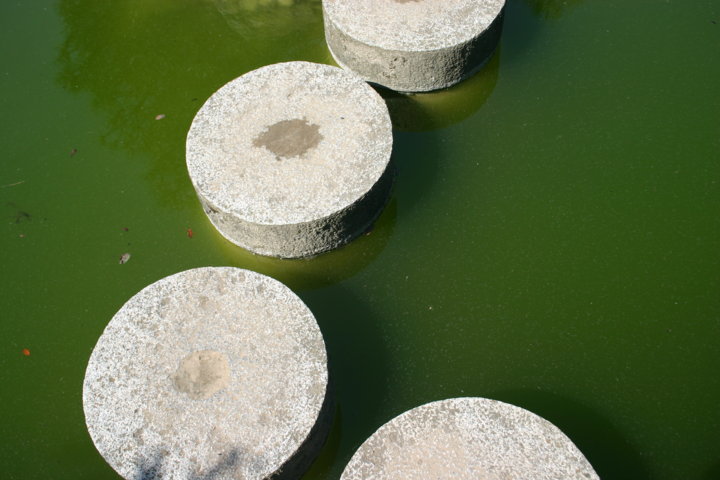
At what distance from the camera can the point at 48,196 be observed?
3.88 m

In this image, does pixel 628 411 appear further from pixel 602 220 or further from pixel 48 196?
pixel 48 196

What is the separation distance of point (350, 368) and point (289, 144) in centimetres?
123

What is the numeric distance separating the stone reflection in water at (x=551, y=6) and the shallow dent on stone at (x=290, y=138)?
2.03m

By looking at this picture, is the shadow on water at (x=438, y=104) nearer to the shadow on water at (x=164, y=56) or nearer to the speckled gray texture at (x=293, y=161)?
the speckled gray texture at (x=293, y=161)

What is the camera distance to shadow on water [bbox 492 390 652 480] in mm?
2891

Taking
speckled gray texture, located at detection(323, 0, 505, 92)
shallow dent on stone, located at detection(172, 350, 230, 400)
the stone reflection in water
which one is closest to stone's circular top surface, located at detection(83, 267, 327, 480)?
shallow dent on stone, located at detection(172, 350, 230, 400)

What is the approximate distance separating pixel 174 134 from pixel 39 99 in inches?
39.6

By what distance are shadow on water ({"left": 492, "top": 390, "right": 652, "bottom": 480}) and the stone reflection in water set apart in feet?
9.07

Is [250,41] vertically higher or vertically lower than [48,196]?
higher

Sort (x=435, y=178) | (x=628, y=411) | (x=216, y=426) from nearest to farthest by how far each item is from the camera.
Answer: (x=216, y=426) < (x=628, y=411) < (x=435, y=178)

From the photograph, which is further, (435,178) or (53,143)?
(53,143)

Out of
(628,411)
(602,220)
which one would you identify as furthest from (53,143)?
(628,411)

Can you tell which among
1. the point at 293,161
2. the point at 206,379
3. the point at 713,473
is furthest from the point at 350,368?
the point at 713,473

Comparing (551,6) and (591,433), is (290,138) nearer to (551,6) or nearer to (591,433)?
(591,433)
